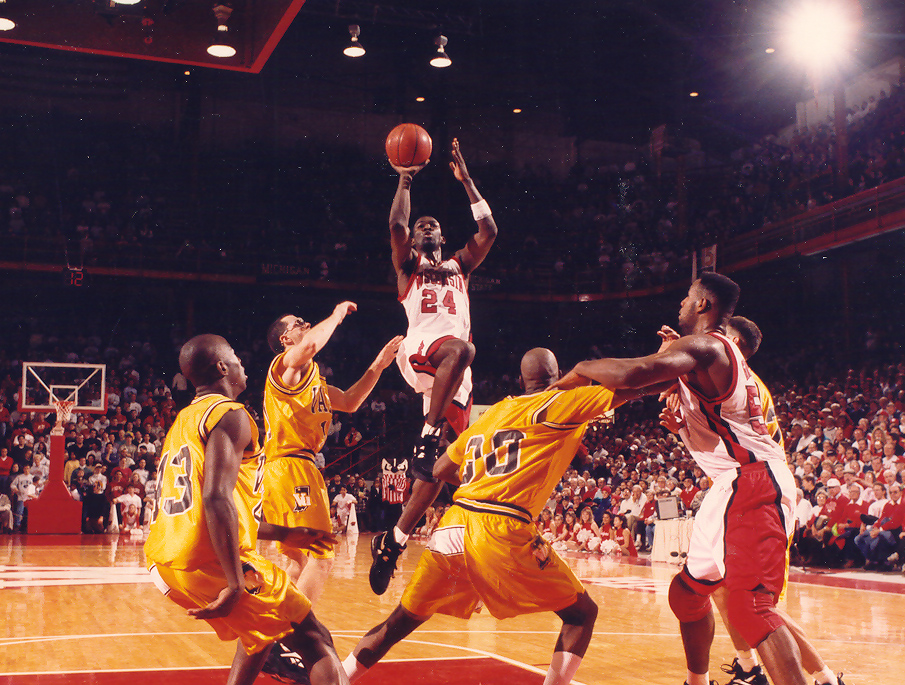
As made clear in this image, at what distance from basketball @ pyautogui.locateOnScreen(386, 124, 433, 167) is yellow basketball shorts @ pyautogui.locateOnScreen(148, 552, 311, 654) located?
2677 millimetres

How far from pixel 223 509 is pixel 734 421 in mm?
1988

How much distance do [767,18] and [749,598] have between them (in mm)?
17661

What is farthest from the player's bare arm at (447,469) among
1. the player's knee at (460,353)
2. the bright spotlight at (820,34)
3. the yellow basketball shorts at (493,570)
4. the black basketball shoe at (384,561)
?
the bright spotlight at (820,34)

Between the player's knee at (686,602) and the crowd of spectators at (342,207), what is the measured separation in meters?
17.0

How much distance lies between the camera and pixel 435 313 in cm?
514

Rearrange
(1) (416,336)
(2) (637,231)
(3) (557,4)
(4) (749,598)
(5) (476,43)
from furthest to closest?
(2) (637,231) → (5) (476,43) → (3) (557,4) → (1) (416,336) → (4) (749,598)

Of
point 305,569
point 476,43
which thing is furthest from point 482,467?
point 476,43

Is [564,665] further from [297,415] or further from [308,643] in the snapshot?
[297,415]

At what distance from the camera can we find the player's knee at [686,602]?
3.76 meters

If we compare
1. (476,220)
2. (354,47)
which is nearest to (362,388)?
(476,220)

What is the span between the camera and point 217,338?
3311 mm

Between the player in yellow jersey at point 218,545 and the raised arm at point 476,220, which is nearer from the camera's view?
the player in yellow jersey at point 218,545

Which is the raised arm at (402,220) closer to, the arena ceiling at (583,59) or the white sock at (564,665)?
the white sock at (564,665)

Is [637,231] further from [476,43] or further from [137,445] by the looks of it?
[137,445]
